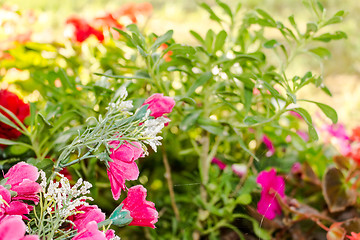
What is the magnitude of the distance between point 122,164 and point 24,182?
0.24 ft

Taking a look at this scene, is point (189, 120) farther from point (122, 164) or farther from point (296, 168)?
point (296, 168)

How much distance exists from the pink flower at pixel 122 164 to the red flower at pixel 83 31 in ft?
1.86

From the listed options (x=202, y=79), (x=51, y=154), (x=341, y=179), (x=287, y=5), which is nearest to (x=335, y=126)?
(x=341, y=179)

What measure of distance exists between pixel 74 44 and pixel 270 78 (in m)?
0.44

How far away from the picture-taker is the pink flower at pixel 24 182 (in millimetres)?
302

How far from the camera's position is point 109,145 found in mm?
314

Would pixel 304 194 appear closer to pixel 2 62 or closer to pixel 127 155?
pixel 127 155

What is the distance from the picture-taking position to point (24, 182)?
30 centimetres

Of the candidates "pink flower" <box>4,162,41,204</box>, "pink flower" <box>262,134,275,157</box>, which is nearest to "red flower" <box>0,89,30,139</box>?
"pink flower" <box>4,162,41,204</box>

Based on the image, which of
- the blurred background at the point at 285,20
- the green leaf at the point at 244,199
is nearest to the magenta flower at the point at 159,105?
the green leaf at the point at 244,199

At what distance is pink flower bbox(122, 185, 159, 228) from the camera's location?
33 cm

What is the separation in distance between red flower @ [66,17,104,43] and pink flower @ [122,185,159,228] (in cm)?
57

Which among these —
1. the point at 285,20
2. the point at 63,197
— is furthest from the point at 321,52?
the point at 285,20

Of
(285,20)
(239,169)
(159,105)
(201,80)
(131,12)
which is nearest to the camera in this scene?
(159,105)
